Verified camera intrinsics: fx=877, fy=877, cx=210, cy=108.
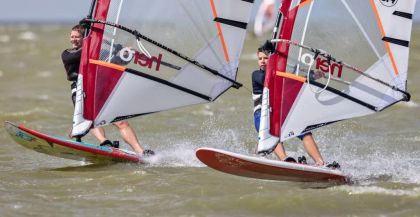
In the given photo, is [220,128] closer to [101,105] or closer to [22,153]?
[22,153]

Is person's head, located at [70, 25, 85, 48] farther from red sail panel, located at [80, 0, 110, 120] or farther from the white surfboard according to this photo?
the white surfboard

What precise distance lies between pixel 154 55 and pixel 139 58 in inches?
6.1

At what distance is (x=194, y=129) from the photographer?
13.6 metres

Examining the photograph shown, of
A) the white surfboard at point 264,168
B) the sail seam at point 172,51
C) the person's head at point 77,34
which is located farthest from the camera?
the person's head at point 77,34

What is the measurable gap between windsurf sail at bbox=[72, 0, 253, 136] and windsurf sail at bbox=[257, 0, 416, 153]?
730 millimetres

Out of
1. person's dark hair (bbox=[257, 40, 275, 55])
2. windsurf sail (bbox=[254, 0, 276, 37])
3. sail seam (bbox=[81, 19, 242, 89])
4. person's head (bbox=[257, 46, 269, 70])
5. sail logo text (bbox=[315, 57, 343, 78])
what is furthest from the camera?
windsurf sail (bbox=[254, 0, 276, 37])

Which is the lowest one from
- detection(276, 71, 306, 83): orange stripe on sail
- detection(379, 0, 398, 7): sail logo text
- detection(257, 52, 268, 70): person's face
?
detection(276, 71, 306, 83): orange stripe on sail

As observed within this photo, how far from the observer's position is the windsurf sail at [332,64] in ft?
27.0

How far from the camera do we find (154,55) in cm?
888

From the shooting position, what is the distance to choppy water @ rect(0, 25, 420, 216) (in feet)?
25.7

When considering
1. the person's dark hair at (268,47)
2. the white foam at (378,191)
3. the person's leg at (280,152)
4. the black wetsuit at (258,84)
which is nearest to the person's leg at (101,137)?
the black wetsuit at (258,84)

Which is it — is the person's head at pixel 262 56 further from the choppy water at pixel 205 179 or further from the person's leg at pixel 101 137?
the person's leg at pixel 101 137

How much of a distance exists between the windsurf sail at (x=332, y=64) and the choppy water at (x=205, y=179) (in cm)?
65

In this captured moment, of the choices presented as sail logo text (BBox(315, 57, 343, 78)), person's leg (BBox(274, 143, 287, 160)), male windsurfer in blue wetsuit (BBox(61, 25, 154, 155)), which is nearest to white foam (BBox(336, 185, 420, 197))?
person's leg (BBox(274, 143, 287, 160))
